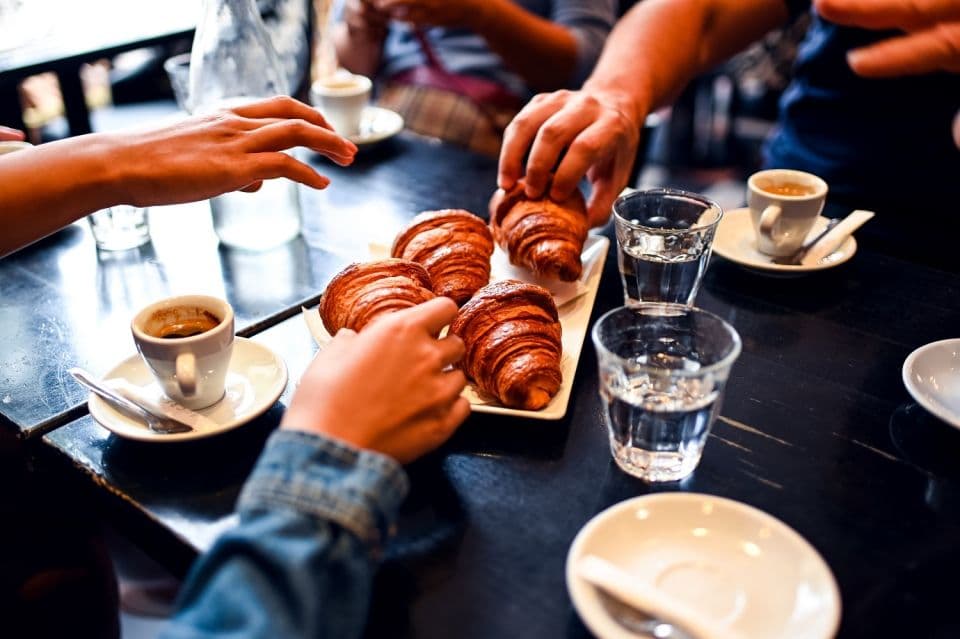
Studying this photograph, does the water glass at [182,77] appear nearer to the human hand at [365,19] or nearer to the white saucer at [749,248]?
the human hand at [365,19]

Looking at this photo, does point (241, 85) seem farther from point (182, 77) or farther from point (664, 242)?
point (664, 242)

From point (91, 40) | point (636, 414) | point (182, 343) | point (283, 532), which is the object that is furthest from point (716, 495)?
point (91, 40)

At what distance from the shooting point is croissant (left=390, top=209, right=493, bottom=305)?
118 centimetres

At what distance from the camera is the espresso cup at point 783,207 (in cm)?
128

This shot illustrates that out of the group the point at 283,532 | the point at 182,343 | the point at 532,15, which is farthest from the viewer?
the point at 532,15

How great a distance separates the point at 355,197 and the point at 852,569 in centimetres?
114

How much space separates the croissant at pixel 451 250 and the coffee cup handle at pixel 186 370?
13.9 inches

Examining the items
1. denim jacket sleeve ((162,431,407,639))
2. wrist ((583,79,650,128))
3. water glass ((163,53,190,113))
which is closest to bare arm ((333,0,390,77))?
water glass ((163,53,190,113))

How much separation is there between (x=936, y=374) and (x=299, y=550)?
0.77 meters

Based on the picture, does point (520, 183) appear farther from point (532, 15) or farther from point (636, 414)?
point (532, 15)

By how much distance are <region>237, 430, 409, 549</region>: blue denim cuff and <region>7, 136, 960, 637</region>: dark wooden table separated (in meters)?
0.09

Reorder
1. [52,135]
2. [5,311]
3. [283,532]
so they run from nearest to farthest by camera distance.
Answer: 1. [283,532]
2. [5,311]
3. [52,135]

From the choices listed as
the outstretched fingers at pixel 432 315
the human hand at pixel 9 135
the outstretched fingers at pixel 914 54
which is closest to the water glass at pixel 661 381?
the outstretched fingers at pixel 432 315

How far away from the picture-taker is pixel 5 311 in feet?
4.15
